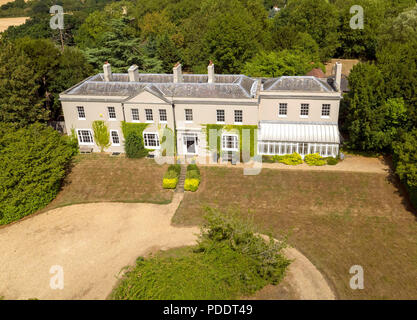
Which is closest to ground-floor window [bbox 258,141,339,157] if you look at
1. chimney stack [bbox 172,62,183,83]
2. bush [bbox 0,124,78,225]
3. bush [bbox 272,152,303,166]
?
bush [bbox 272,152,303,166]

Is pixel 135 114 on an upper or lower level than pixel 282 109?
upper

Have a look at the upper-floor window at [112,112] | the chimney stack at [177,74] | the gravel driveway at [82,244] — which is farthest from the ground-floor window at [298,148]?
the upper-floor window at [112,112]

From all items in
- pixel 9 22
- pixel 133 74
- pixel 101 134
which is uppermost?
pixel 9 22

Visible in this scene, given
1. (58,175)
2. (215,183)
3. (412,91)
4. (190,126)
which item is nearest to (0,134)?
(58,175)

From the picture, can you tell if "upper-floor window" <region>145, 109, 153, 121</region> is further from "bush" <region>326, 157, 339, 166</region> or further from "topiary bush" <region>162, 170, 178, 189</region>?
"bush" <region>326, 157, 339, 166</region>

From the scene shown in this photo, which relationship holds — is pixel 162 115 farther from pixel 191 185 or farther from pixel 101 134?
pixel 191 185

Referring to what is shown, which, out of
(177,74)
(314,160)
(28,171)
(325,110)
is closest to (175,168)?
(177,74)
